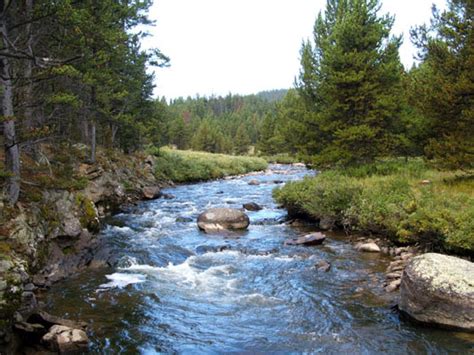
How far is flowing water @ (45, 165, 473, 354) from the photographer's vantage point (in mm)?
7254

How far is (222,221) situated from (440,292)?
11075 mm

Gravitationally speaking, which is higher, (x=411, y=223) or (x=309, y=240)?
(x=411, y=223)

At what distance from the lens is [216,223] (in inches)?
683

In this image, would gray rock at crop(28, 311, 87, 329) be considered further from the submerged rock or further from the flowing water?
the submerged rock

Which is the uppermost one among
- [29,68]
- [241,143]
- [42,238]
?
[29,68]

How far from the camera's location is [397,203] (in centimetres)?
1313

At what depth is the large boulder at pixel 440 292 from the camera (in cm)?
724

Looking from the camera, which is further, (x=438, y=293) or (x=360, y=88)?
(x=360, y=88)

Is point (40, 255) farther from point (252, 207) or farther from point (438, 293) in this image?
point (252, 207)

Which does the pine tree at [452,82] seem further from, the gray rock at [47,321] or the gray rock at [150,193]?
the gray rock at [150,193]

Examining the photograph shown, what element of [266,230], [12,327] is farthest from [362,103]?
[12,327]

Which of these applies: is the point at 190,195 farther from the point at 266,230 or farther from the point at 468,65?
the point at 468,65

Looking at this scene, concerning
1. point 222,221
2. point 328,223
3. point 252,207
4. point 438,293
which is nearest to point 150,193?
point 252,207

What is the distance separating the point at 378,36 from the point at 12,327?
19.4m
